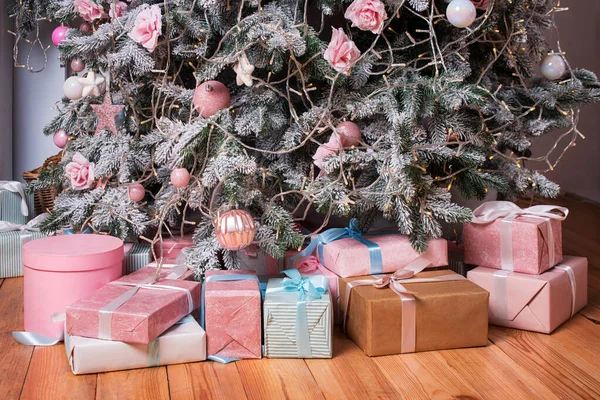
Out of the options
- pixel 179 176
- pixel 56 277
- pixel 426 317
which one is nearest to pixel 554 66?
pixel 426 317

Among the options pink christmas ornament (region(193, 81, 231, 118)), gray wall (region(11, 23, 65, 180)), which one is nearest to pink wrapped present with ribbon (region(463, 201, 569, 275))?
pink christmas ornament (region(193, 81, 231, 118))

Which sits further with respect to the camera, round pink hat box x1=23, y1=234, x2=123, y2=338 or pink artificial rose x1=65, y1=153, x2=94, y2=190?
pink artificial rose x1=65, y1=153, x2=94, y2=190

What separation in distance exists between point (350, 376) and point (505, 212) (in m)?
0.61

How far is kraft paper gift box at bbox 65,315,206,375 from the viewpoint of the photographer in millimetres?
1362

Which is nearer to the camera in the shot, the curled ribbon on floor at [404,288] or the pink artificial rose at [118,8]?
the curled ribbon on floor at [404,288]

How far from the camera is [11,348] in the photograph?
1500 millimetres

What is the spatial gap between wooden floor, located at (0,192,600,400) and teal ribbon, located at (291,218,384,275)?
193 mm

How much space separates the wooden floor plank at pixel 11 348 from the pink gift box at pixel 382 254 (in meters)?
0.71

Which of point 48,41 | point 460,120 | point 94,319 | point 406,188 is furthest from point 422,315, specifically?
point 48,41

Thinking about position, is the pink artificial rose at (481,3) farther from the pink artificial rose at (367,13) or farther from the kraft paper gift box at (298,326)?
the kraft paper gift box at (298,326)

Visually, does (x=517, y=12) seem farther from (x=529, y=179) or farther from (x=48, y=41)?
(x=48, y=41)

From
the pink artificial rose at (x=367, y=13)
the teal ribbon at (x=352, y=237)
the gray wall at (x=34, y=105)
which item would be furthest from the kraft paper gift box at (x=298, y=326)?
the gray wall at (x=34, y=105)

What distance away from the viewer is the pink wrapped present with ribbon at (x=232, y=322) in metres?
1.43

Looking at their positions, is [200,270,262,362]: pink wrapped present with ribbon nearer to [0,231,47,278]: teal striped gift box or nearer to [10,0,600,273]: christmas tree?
[10,0,600,273]: christmas tree
